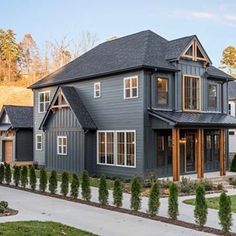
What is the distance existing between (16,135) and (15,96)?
31.1 meters

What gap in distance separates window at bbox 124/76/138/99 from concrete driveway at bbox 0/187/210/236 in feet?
26.4

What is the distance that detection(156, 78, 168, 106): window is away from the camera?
70.1 feet

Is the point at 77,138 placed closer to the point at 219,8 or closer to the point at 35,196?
the point at 35,196

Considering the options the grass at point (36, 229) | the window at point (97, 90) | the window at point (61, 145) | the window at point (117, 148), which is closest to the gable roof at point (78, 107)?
the window at point (117, 148)

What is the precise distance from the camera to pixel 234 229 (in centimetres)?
1059

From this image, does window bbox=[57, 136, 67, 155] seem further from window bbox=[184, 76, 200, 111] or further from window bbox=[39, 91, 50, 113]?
window bbox=[184, 76, 200, 111]

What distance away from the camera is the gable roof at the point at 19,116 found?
3294 cm

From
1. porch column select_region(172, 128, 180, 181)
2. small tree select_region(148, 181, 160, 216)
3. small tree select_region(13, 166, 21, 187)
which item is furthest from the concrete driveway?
porch column select_region(172, 128, 180, 181)

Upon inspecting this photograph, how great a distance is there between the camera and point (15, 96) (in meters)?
62.8

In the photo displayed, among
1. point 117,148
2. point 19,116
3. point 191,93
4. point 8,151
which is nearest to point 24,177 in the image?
point 117,148

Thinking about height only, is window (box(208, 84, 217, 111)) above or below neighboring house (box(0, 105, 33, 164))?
above

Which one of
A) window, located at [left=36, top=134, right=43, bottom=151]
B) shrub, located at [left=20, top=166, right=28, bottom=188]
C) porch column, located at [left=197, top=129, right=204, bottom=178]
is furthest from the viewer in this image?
window, located at [left=36, top=134, right=43, bottom=151]

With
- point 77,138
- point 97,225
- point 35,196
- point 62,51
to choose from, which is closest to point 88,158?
point 77,138

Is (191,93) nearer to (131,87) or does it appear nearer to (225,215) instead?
(131,87)
